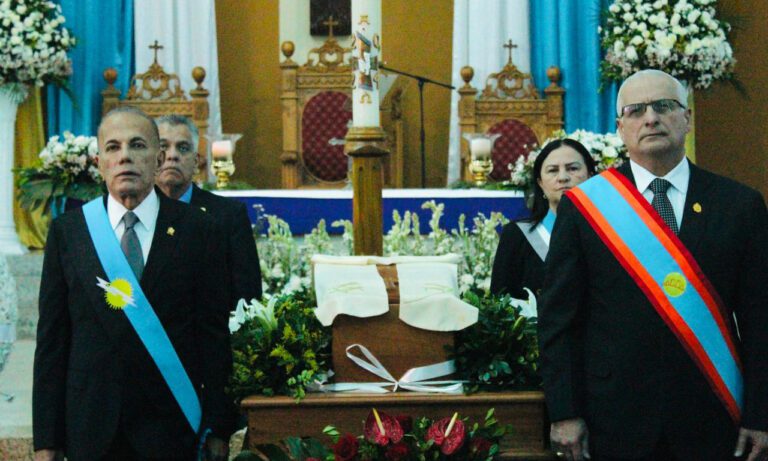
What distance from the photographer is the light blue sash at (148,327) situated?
246 centimetres

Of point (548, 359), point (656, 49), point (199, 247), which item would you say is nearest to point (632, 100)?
point (548, 359)

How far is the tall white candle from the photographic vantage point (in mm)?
3980

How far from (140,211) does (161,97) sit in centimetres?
560

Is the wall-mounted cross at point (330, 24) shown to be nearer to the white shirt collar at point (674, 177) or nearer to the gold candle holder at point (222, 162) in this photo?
the gold candle holder at point (222, 162)

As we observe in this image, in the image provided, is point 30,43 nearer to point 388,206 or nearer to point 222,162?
point 222,162

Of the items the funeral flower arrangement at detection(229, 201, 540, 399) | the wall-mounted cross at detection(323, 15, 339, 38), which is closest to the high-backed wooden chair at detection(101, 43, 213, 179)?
the wall-mounted cross at detection(323, 15, 339, 38)

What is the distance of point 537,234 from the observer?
138 inches

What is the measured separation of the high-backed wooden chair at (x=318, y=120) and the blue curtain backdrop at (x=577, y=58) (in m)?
1.22

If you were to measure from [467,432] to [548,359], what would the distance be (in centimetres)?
26

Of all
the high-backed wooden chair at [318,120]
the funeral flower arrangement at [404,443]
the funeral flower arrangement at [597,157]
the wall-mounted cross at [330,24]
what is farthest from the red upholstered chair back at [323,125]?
the funeral flower arrangement at [404,443]

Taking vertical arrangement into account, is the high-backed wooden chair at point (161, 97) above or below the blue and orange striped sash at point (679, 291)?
above

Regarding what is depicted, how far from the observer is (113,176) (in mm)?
2537

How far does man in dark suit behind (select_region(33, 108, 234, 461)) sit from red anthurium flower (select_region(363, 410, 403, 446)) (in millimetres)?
417

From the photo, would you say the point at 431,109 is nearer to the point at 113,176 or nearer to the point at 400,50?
the point at 400,50
